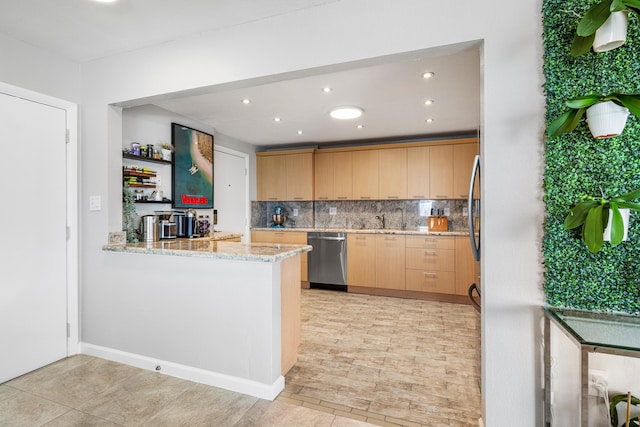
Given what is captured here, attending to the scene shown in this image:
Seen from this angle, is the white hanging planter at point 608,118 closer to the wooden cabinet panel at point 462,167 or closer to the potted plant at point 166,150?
the wooden cabinet panel at point 462,167

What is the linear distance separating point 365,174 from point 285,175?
4.56 ft

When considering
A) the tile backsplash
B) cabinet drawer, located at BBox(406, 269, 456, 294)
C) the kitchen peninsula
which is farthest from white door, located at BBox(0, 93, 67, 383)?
cabinet drawer, located at BBox(406, 269, 456, 294)

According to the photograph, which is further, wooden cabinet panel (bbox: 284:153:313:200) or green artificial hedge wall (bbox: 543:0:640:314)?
wooden cabinet panel (bbox: 284:153:313:200)

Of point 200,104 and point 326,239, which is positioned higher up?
point 200,104

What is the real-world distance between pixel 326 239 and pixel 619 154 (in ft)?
12.6

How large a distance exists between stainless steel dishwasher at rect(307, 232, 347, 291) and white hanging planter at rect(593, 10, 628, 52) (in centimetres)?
384

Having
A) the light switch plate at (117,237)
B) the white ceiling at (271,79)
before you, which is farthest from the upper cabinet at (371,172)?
the light switch plate at (117,237)

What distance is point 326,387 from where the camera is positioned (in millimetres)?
2170

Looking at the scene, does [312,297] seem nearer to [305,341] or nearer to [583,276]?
[305,341]

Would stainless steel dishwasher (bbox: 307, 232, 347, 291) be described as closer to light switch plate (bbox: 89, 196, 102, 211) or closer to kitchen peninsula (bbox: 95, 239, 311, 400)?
kitchen peninsula (bbox: 95, 239, 311, 400)

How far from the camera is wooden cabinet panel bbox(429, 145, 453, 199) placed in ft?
15.1

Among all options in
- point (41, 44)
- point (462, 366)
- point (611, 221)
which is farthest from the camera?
point (462, 366)

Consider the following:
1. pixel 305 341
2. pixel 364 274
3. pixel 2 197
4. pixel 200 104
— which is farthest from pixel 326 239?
pixel 2 197

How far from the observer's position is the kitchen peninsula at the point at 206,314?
206 cm
